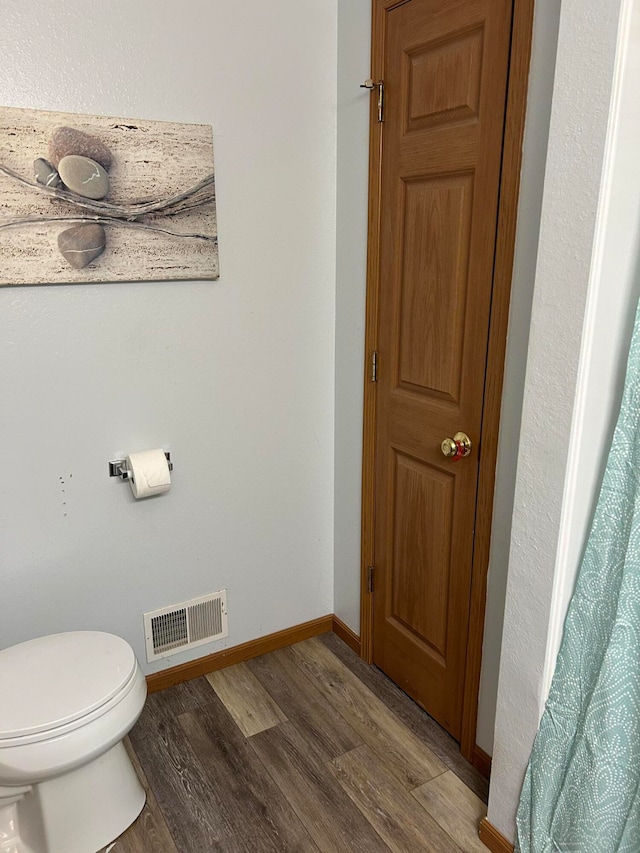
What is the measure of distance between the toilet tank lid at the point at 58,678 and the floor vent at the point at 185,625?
373mm

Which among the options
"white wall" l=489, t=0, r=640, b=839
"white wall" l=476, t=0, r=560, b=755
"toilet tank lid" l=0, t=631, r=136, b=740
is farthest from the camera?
"toilet tank lid" l=0, t=631, r=136, b=740

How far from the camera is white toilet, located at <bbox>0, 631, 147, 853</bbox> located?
149 centimetres

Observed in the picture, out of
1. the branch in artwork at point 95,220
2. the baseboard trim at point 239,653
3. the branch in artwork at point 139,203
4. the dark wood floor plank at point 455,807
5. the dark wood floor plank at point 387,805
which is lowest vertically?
the dark wood floor plank at point 387,805

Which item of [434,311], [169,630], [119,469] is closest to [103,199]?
[119,469]

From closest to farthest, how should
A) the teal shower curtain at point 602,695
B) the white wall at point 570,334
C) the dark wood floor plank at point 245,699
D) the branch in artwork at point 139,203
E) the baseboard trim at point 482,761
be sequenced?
1. the white wall at point 570,334
2. the teal shower curtain at point 602,695
3. the branch in artwork at point 139,203
4. the baseboard trim at point 482,761
5. the dark wood floor plank at point 245,699

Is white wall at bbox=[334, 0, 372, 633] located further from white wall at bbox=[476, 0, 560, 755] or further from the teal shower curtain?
the teal shower curtain

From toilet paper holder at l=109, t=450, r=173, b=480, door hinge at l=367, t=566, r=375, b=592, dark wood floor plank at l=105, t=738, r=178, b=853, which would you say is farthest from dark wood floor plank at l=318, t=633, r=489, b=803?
toilet paper holder at l=109, t=450, r=173, b=480

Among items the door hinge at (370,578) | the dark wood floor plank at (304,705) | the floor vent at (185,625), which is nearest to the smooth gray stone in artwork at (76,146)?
the floor vent at (185,625)

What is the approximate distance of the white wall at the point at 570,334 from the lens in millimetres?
1145

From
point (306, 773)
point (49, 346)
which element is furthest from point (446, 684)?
point (49, 346)

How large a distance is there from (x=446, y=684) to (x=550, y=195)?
1455 millimetres

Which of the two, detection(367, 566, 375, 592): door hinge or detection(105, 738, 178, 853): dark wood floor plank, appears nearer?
detection(105, 738, 178, 853): dark wood floor plank

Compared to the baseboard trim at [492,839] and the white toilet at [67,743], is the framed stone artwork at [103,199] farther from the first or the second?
the baseboard trim at [492,839]

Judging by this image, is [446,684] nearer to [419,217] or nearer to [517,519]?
[517,519]
